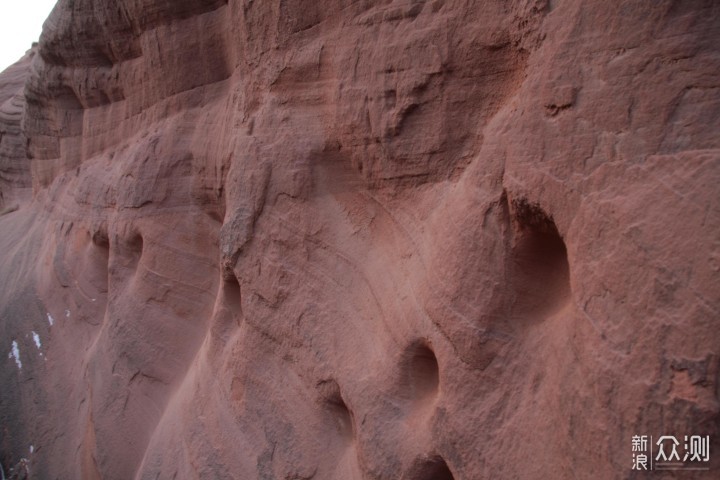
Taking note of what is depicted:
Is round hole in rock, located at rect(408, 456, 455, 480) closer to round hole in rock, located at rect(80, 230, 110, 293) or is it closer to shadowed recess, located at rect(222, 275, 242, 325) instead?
shadowed recess, located at rect(222, 275, 242, 325)

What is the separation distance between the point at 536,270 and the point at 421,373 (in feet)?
2.06

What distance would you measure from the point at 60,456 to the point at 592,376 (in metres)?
4.40

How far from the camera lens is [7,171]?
26.6 feet

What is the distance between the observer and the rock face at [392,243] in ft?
4.77

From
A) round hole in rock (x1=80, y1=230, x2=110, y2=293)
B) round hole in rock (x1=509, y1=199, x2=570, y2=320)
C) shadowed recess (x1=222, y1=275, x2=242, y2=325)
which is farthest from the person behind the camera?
round hole in rock (x1=80, y1=230, x2=110, y2=293)

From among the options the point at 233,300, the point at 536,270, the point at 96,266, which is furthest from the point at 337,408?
the point at 96,266

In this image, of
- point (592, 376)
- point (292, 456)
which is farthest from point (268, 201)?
point (592, 376)

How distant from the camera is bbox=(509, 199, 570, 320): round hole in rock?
1778mm

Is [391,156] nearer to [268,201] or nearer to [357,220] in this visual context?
[357,220]

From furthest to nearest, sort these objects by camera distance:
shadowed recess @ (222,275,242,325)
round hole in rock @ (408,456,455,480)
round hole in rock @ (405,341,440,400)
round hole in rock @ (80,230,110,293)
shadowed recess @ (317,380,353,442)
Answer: round hole in rock @ (80,230,110,293) → shadowed recess @ (222,275,242,325) → shadowed recess @ (317,380,353,442) → round hole in rock @ (405,341,440,400) → round hole in rock @ (408,456,455,480)

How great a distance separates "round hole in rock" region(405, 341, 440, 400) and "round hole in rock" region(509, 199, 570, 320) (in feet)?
1.51

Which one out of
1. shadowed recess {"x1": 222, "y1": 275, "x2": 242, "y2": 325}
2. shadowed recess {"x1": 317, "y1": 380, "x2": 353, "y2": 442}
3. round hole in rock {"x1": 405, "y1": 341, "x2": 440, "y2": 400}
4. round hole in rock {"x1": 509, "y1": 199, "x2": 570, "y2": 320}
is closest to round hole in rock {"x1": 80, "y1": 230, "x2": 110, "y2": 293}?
shadowed recess {"x1": 222, "y1": 275, "x2": 242, "y2": 325}

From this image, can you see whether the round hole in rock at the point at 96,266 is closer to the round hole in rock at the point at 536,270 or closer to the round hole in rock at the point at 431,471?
the round hole in rock at the point at 431,471

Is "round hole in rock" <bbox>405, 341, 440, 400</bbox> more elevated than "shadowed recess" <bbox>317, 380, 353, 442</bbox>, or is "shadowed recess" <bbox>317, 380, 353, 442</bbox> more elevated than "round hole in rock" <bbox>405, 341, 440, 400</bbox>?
"round hole in rock" <bbox>405, 341, 440, 400</bbox>
